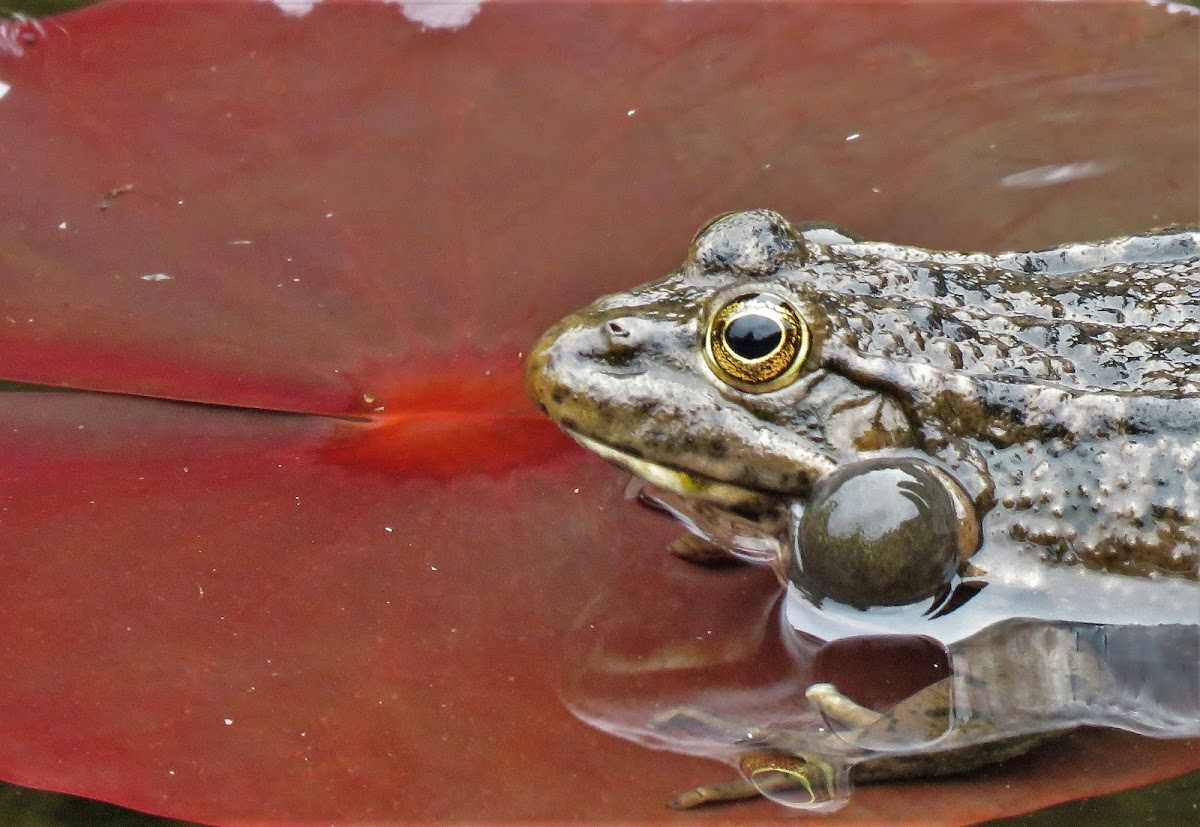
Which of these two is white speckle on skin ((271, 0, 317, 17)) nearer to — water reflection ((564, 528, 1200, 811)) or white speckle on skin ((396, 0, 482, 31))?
white speckle on skin ((396, 0, 482, 31))

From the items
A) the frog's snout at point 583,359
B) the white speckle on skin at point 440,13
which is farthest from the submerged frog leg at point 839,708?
the white speckle on skin at point 440,13

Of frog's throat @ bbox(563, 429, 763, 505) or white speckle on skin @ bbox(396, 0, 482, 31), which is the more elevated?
white speckle on skin @ bbox(396, 0, 482, 31)

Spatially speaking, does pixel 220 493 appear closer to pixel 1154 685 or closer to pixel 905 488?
pixel 905 488

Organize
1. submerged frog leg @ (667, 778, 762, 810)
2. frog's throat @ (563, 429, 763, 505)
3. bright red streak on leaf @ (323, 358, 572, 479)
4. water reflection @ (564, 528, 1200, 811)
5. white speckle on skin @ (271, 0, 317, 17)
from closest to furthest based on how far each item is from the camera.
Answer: submerged frog leg @ (667, 778, 762, 810), water reflection @ (564, 528, 1200, 811), frog's throat @ (563, 429, 763, 505), bright red streak on leaf @ (323, 358, 572, 479), white speckle on skin @ (271, 0, 317, 17)

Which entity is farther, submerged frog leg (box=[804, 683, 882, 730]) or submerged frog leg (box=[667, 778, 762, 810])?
submerged frog leg (box=[804, 683, 882, 730])

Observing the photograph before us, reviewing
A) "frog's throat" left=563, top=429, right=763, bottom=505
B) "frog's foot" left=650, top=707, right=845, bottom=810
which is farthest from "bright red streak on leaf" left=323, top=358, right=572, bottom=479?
"frog's foot" left=650, top=707, right=845, bottom=810

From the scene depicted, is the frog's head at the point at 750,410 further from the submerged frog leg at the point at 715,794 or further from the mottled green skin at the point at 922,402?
the submerged frog leg at the point at 715,794

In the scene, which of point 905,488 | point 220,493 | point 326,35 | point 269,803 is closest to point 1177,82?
point 905,488

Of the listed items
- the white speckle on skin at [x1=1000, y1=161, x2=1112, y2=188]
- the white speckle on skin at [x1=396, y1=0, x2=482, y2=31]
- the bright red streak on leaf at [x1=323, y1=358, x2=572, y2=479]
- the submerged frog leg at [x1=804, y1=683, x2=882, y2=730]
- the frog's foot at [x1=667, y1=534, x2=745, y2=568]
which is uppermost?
the white speckle on skin at [x1=396, y1=0, x2=482, y2=31]
